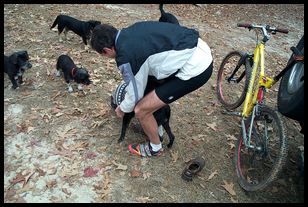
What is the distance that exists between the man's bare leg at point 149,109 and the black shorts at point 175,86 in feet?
0.25

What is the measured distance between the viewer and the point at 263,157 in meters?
4.29

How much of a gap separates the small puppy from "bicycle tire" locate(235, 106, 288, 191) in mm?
3047

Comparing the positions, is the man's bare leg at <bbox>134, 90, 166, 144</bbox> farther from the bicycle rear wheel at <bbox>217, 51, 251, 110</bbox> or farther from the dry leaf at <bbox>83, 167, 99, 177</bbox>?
the bicycle rear wheel at <bbox>217, 51, 251, 110</bbox>

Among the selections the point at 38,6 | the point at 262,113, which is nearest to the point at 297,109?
the point at 262,113

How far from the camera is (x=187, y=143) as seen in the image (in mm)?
5160

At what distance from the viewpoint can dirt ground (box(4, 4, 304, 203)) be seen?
4.22 metres

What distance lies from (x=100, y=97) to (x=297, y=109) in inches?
147

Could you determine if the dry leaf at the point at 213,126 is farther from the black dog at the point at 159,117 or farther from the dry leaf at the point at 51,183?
the dry leaf at the point at 51,183

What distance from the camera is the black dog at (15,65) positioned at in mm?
5688


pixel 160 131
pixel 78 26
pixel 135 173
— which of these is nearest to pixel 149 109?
pixel 160 131

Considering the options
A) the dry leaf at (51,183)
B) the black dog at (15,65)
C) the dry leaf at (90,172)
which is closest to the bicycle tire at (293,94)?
the dry leaf at (90,172)

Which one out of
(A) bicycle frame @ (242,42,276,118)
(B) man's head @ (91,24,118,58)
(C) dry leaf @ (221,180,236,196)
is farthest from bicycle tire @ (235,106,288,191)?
(B) man's head @ (91,24,118,58)

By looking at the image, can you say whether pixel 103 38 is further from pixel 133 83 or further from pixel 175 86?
pixel 175 86
